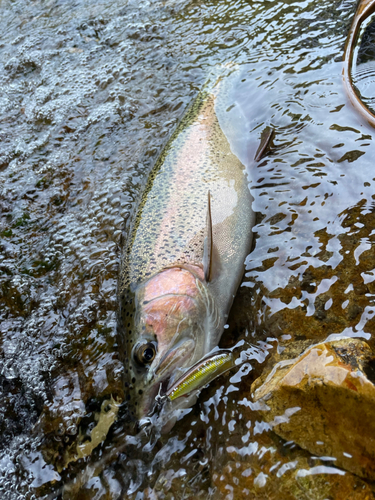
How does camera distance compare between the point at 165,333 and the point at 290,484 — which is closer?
the point at 290,484

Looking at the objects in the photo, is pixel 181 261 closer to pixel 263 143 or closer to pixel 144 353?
pixel 144 353

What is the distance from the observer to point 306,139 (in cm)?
321

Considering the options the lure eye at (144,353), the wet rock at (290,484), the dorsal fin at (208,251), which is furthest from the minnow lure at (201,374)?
the dorsal fin at (208,251)

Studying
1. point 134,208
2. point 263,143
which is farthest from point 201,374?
point 263,143

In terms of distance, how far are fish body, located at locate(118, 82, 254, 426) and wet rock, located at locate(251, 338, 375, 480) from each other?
587mm

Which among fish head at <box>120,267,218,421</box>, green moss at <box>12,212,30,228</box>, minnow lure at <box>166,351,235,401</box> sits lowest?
minnow lure at <box>166,351,235,401</box>

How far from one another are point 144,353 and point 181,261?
0.73 m

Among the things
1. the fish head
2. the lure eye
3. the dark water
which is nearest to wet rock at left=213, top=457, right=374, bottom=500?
Answer: the dark water

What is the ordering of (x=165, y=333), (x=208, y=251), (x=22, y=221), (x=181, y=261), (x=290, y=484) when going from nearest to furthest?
(x=290, y=484), (x=165, y=333), (x=208, y=251), (x=181, y=261), (x=22, y=221)

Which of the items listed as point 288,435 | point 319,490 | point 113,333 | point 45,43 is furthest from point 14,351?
point 45,43

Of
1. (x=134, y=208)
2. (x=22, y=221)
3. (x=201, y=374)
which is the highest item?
(x=22, y=221)

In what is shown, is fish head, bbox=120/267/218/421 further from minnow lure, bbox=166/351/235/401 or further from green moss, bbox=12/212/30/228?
green moss, bbox=12/212/30/228

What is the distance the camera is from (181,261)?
2.68 meters

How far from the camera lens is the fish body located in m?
2.26
